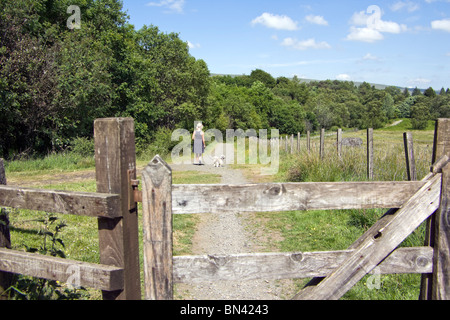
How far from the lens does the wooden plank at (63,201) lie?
7.75ft

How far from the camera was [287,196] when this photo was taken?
2.59m

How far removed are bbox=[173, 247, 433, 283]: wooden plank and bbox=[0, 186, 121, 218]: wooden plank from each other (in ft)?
1.90

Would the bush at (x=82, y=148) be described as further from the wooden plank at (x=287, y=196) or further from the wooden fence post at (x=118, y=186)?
the wooden plank at (x=287, y=196)

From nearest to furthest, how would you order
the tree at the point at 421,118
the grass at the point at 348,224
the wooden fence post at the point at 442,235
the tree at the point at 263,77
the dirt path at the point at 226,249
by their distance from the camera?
the wooden fence post at the point at 442,235 → the grass at the point at 348,224 → the dirt path at the point at 226,249 → the tree at the point at 421,118 → the tree at the point at 263,77

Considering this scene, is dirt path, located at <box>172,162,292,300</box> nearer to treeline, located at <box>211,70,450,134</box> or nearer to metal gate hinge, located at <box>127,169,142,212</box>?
metal gate hinge, located at <box>127,169,142,212</box>

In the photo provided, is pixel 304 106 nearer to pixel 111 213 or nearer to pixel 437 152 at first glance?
pixel 437 152

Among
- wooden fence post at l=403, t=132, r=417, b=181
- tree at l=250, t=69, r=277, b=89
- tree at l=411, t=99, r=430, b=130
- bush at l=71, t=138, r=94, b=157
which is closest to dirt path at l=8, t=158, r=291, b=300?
wooden fence post at l=403, t=132, r=417, b=181

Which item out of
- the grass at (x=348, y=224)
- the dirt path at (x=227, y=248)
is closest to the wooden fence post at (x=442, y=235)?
the grass at (x=348, y=224)

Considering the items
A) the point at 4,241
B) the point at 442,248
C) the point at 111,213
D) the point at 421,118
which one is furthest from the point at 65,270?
the point at 421,118

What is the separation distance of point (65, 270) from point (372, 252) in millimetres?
2235

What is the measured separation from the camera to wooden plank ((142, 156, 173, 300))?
2.42 m

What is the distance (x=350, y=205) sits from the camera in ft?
8.74

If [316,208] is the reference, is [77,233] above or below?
below
